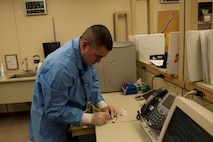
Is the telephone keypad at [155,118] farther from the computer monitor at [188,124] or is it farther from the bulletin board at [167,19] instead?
the bulletin board at [167,19]

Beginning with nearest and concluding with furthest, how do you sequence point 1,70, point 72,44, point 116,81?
point 72,44 < point 116,81 < point 1,70

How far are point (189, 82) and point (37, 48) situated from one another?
2905 mm

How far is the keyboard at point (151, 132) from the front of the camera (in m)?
1.01

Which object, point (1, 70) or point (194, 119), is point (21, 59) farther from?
point (194, 119)

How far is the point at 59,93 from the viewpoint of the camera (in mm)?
1087

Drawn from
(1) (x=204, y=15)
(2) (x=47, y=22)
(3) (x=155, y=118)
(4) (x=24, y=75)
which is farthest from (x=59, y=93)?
(1) (x=204, y=15)

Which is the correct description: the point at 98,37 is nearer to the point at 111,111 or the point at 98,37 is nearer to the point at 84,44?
the point at 84,44

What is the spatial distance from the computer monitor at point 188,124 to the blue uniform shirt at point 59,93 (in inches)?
23.2

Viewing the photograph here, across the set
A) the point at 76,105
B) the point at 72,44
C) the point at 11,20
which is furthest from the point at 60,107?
the point at 11,20

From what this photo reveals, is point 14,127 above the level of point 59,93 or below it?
below

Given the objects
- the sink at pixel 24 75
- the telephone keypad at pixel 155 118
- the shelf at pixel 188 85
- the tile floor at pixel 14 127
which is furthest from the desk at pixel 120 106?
the sink at pixel 24 75

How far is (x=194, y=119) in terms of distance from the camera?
2.10 feet

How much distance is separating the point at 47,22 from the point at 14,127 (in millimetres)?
1858

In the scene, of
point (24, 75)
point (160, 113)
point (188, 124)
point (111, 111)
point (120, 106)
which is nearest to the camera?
point (188, 124)
